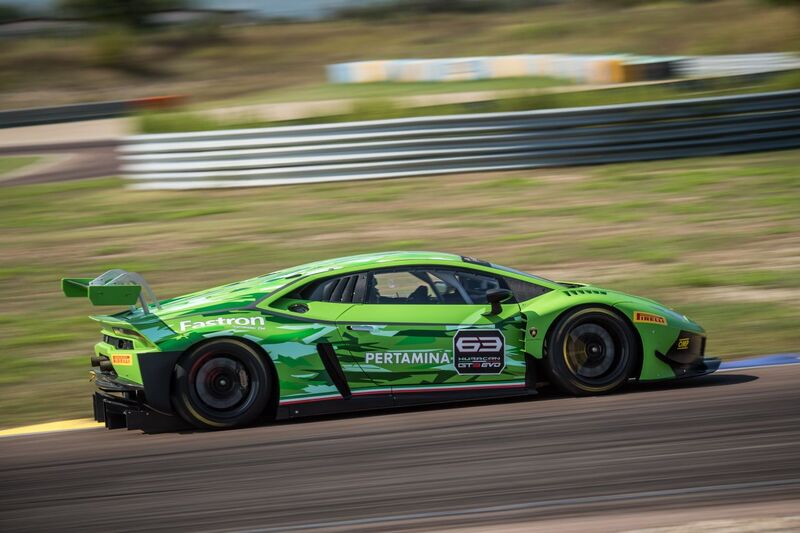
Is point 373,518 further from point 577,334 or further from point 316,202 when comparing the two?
point 316,202

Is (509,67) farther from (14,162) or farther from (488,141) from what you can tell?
(488,141)

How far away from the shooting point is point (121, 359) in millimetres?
6957

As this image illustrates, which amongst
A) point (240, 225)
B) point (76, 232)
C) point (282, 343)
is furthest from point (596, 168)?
point (282, 343)

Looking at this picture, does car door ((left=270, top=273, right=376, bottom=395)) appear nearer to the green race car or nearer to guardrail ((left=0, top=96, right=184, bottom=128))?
the green race car

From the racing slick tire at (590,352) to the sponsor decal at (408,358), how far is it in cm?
77

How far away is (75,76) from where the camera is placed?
4466 centimetres

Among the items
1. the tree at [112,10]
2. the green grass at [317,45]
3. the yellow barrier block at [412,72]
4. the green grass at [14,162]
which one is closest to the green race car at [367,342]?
the green grass at [14,162]

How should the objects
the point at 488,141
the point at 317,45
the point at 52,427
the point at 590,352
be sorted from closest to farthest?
the point at 590,352
the point at 52,427
the point at 488,141
the point at 317,45

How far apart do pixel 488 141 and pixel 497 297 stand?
947 cm

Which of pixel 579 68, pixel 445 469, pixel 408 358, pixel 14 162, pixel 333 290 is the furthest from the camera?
pixel 579 68

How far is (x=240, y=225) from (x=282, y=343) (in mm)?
7741

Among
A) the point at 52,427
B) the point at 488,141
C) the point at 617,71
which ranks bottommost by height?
the point at 52,427

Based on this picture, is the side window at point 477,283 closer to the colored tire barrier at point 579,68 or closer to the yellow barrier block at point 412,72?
the colored tire barrier at point 579,68

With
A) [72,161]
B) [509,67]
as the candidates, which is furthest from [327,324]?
[509,67]
